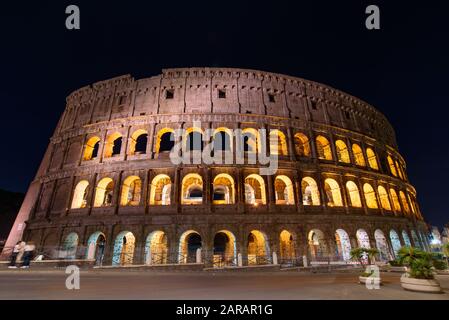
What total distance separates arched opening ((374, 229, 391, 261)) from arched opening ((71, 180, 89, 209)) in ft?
85.2

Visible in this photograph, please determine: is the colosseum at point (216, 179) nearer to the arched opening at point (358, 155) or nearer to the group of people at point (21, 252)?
the arched opening at point (358, 155)

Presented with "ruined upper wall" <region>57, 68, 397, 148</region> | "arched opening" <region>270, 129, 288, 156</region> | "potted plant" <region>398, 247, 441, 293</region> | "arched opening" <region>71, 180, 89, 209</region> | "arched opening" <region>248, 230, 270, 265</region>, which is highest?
"ruined upper wall" <region>57, 68, 397, 148</region>

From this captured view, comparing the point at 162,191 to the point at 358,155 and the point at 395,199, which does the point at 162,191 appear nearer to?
the point at 358,155

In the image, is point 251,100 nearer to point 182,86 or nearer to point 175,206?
point 182,86

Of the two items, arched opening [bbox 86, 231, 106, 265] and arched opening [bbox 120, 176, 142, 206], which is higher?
arched opening [bbox 120, 176, 142, 206]

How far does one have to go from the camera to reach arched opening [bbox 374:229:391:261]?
20953 mm

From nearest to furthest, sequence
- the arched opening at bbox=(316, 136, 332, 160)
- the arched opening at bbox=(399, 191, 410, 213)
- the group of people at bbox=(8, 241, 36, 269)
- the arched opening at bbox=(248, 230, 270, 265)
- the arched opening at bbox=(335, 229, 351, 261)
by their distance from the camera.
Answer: the group of people at bbox=(8, 241, 36, 269)
the arched opening at bbox=(248, 230, 270, 265)
the arched opening at bbox=(335, 229, 351, 261)
the arched opening at bbox=(316, 136, 332, 160)
the arched opening at bbox=(399, 191, 410, 213)

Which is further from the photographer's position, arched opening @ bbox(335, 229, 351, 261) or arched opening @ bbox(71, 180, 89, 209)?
arched opening @ bbox(71, 180, 89, 209)

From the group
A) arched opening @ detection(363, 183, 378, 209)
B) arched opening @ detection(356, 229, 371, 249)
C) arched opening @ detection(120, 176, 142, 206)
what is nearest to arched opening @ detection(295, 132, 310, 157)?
arched opening @ detection(363, 183, 378, 209)

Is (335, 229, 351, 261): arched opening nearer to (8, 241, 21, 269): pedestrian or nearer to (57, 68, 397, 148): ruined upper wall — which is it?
(57, 68, 397, 148): ruined upper wall

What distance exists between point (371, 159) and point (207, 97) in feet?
62.0

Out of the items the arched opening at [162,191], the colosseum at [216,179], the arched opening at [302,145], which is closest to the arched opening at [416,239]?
the colosseum at [216,179]

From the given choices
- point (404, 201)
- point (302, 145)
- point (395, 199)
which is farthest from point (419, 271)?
point (404, 201)
